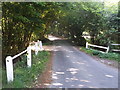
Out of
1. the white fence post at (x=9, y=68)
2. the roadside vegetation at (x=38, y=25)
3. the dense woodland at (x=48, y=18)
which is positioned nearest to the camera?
the white fence post at (x=9, y=68)

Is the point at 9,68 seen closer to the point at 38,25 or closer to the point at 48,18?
the point at 38,25

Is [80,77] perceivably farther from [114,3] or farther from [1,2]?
[114,3]

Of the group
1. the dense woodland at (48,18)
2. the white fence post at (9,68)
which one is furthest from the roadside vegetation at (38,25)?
the white fence post at (9,68)

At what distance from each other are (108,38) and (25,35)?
6897 millimetres

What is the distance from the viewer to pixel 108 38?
11.8 metres

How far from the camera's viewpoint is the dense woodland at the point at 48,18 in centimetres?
597

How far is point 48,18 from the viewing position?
1359 centimetres

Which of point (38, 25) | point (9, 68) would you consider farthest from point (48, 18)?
point (9, 68)

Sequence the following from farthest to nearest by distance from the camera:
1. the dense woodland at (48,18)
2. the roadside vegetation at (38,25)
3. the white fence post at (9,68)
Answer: the dense woodland at (48,18) < the roadside vegetation at (38,25) < the white fence post at (9,68)

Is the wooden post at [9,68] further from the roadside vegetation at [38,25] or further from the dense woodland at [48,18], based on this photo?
the dense woodland at [48,18]

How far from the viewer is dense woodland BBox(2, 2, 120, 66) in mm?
5969

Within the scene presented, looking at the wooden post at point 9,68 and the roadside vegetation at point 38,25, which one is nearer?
the wooden post at point 9,68

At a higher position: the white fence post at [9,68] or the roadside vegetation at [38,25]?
the roadside vegetation at [38,25]

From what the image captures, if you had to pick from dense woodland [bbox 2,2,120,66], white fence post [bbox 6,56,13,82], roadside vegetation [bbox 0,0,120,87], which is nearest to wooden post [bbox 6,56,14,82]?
white fence post [bbox 6,56,13,82]
